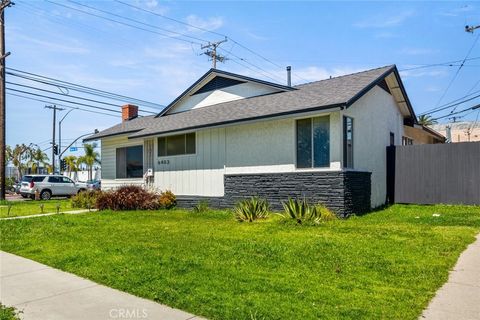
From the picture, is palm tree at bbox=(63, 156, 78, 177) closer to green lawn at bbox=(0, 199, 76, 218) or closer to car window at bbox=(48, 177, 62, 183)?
car window at bbox=(48, 177, 62, 183)

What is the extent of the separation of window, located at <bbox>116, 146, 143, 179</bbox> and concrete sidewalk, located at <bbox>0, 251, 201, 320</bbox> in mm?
12859

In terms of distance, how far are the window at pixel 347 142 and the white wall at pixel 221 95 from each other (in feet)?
14.7

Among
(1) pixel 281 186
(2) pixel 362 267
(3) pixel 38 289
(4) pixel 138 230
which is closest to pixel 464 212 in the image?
(1) pixel 281 186

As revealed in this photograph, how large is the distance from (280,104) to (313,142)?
7.11 feet

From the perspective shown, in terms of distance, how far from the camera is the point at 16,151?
199 feet

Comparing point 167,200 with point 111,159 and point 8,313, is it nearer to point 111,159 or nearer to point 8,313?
point 111,159

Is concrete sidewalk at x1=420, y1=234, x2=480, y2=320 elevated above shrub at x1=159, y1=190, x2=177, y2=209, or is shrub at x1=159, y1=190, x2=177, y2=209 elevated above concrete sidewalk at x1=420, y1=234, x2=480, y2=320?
shrub at x1=159, y1=190, x2=177, y2=209

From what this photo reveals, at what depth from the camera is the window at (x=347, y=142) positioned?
11680 millimetres

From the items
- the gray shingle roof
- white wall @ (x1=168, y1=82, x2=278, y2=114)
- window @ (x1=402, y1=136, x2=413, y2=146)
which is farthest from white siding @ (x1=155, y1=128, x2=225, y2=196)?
window @ (x1=402, y1=136, x2=413, y2=146)

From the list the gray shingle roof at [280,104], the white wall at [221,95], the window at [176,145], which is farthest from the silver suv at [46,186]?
the window at [176,145]

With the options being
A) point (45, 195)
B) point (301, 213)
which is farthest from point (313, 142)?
point (45, 195)

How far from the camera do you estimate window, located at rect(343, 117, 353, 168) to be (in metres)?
11.7

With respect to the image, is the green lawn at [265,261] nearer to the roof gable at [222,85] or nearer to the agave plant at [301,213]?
the agave plant at [301,213]

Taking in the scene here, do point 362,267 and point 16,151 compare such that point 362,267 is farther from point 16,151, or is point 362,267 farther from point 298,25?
point 16,151
